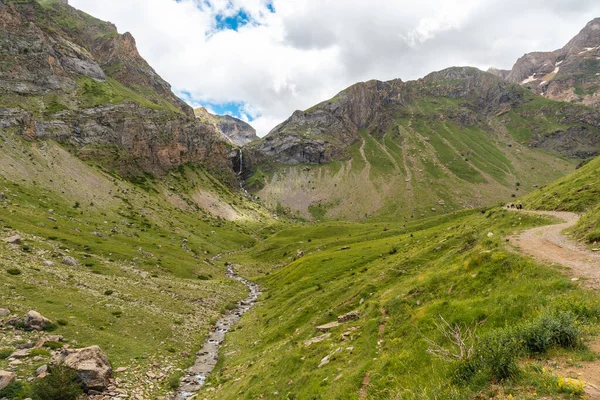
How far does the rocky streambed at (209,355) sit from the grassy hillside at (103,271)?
3.99 feet

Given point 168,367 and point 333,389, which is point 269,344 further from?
point 333,389

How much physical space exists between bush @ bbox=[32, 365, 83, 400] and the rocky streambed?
25.5 ft

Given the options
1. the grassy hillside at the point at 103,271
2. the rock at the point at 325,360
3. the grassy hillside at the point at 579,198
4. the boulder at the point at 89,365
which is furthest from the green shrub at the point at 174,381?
the grassy hillside at the point at 579,198

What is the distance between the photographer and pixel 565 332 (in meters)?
11.4

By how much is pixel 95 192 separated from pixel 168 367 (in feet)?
426

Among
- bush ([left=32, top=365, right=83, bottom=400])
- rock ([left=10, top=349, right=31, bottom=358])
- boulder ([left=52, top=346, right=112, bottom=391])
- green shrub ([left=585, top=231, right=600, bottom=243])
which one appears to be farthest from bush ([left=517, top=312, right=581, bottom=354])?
rock ([left=10, top=349, right=31, bottom=358])

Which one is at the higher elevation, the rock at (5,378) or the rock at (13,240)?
the rock at (13,240)

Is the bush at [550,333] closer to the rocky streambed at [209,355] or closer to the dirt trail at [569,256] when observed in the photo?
the dirt trail at [569,256]

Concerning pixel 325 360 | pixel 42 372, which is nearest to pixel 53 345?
pixel 42 372

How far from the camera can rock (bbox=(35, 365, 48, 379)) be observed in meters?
22.2

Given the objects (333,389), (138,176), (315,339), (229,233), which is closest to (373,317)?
(315,339)

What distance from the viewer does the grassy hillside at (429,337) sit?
35.3ft

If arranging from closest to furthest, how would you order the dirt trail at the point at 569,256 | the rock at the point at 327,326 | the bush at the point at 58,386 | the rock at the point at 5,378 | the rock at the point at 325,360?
the dirt trail at the point at 569,256 → the rock at the point at 5,378 → the bush at the point at 58,386 → the rock at the point at 325,360 → the rock at the point at 327,326

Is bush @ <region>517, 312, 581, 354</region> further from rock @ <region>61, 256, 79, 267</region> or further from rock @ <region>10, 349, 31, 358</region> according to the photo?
rock @ <region>61, 256, 79, 267</region>
